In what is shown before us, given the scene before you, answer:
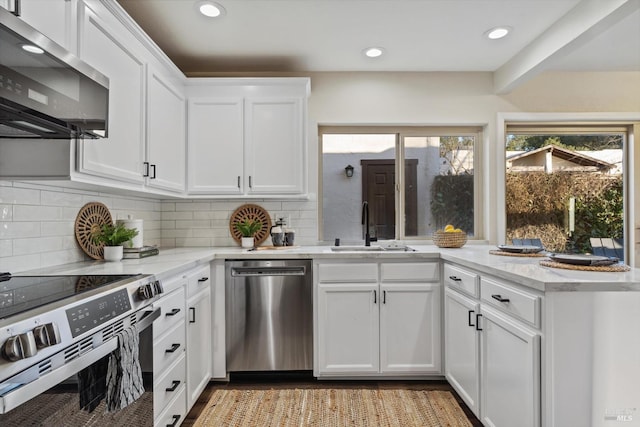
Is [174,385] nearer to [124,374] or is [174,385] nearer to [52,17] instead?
[124,374]

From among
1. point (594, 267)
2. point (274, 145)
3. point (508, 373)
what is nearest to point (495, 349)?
point (508, 373)

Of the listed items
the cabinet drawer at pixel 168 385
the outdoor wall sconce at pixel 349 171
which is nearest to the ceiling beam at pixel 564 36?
the outdoor wall sconce at pixel 349 171

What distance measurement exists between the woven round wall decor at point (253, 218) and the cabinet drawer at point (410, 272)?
1118mm

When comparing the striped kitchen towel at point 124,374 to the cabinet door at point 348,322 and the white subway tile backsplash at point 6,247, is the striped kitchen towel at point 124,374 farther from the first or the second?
the cabinet door at point 348,322

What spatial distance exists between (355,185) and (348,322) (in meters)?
1.28

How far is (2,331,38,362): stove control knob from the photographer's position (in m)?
0.82

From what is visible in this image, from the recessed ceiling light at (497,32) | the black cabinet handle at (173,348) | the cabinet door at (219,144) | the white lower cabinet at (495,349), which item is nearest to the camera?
the white lower cabinet at (495,349)

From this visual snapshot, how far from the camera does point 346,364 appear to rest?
2514 millimetres

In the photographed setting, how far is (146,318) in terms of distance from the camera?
1487 mm

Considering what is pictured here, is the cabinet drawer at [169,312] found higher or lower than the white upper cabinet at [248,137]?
lower

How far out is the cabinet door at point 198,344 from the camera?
81.6 inches

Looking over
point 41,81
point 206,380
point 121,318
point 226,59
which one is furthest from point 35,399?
point 226,59

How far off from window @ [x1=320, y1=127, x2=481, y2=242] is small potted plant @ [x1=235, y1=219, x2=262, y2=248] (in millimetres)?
620

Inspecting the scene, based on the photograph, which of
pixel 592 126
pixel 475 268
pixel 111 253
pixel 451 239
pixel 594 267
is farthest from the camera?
pixel 592 126
